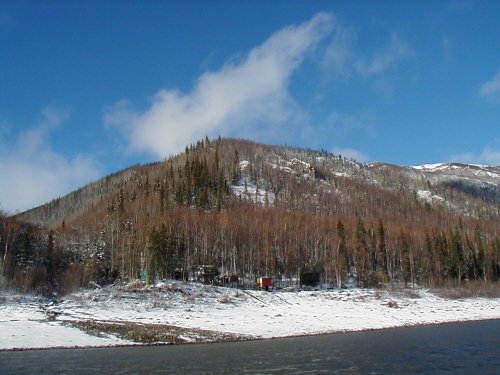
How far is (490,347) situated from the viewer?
31938 mm

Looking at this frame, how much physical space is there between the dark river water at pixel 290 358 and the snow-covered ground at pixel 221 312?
268 inches

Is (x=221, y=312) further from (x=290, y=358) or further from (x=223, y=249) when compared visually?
(x=290, y=358)

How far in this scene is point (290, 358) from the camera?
28312 millimetres

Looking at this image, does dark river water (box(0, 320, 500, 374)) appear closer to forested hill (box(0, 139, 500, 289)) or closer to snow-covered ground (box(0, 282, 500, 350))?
snow-covered ground (box(0, 282, 500, 350))

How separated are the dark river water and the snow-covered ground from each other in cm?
680

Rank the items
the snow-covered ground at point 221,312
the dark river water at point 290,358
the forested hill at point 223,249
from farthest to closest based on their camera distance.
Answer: the forested hill at point 223,249 < the snow-covered ground at point 221,312 < the dark river water at point 290,358

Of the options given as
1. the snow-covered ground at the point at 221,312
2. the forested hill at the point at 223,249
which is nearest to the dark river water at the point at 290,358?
the snow-covered ground at the point at 221,312

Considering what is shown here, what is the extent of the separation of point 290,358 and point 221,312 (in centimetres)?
3057

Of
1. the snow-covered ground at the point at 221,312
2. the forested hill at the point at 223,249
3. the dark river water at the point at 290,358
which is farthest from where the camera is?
the forested hill at the point at 223,249

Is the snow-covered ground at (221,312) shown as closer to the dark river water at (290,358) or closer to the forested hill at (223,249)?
the dark river water at (290,358)

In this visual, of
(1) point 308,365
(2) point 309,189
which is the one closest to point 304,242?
(1) point 308,365

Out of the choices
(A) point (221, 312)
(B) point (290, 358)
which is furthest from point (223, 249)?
(B) point (290, 358)

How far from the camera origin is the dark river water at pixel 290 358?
80.0 ft

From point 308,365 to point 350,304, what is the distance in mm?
44972
